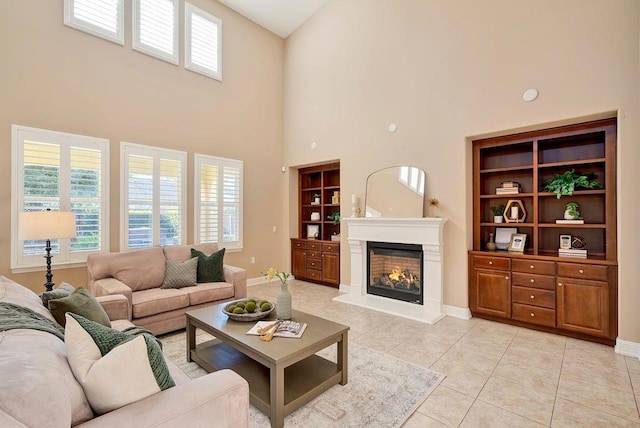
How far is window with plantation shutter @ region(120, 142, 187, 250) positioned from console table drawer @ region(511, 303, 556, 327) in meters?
4.87

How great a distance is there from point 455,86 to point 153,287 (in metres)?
4.72

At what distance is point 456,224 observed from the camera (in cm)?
418

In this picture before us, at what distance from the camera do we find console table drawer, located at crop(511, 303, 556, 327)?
3482mm

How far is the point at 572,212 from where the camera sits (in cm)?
356

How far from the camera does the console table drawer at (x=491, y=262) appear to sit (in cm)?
379

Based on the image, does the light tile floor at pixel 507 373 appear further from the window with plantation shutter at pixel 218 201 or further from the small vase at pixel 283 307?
the window with plantation shutter at pixel 218 201

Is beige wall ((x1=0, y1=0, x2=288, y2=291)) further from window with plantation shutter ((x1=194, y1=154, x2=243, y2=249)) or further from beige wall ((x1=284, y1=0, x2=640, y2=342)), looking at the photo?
beige wall ((x1=284, y1=0, x2=640, y2=342))

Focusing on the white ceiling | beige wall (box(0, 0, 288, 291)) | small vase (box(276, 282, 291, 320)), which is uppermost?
the white ceiling

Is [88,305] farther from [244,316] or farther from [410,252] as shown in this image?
[410,252]

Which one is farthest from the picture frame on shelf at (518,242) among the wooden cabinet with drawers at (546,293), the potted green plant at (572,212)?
the potted green plant at (572,212)

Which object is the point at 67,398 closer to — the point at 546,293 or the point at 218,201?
the point at 546,293

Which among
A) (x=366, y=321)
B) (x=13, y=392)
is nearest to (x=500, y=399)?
(x=366, y=321)

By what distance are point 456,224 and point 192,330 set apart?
342cm

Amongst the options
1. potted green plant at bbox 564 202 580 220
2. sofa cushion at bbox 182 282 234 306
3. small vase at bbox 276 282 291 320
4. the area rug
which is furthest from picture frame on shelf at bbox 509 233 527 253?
sofa cushion at bbox 182 282 234 306
